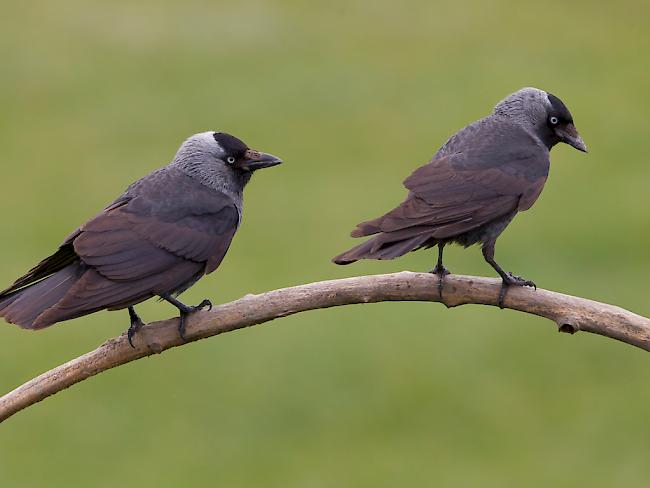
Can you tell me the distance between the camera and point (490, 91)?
27438mm

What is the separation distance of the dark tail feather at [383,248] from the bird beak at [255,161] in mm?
1469

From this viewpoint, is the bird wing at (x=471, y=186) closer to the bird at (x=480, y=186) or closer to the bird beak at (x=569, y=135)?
the bird at (x=480, y=186)

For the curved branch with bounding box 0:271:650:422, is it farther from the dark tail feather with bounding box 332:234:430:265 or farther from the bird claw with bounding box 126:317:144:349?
the dark tail feather with bounding box 332:234:430:265

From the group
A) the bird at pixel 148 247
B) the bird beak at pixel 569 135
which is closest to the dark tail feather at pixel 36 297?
the bird at pixel 148 247

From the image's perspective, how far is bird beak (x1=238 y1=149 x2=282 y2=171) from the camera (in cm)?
907


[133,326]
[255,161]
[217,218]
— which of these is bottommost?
[133,326]

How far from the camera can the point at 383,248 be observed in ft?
25.6

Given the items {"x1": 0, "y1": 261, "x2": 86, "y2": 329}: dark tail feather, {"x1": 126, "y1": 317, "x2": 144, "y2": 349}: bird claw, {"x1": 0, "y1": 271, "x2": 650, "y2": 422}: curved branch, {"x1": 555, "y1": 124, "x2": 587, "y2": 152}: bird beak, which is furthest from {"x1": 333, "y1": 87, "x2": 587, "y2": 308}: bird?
{"x1": 0, "y1": 261, "x2": 86, "y2": 329}: dark tail feather

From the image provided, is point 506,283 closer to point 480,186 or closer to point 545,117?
point 480,186

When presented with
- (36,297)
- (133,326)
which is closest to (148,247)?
(133,326)

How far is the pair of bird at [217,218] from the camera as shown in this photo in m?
7.82

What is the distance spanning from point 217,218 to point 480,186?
5.61ft

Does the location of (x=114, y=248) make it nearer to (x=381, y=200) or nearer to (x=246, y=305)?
(x=246, y=305)

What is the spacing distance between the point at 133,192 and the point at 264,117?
17.2m
